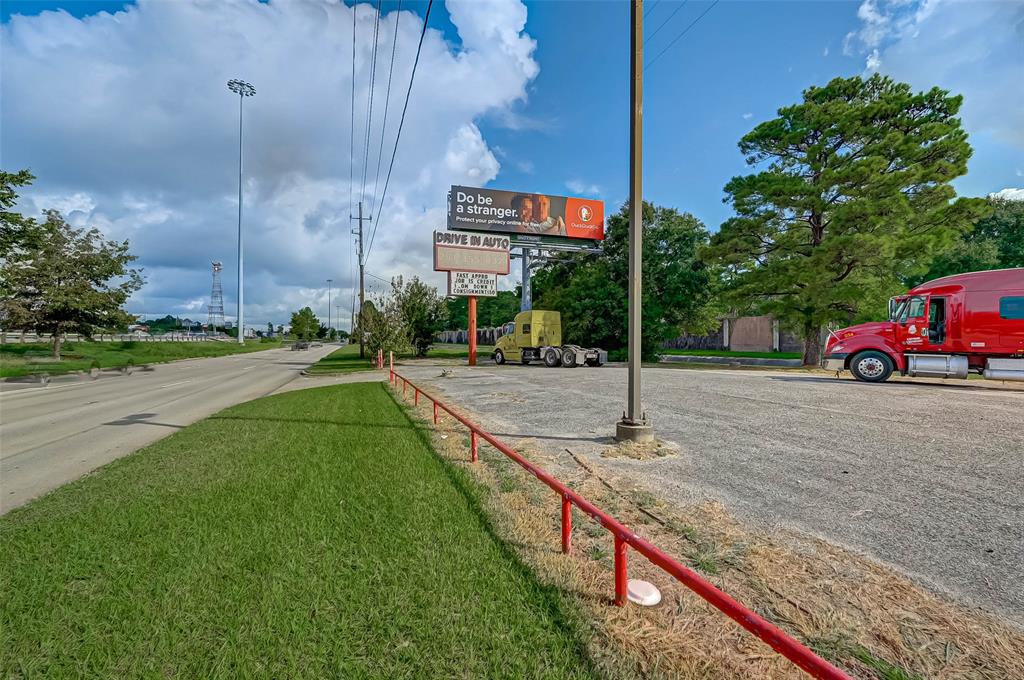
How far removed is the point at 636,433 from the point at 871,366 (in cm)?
1286

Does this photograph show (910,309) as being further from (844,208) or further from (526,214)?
(526,214)

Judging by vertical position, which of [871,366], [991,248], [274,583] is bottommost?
[274,583]

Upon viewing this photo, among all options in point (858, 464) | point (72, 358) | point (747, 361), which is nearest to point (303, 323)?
point (72, 358)

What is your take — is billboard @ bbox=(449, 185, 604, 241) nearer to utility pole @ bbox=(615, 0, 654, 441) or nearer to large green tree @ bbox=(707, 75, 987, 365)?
large green tree @ bbox=(707, 75, 987, 365)

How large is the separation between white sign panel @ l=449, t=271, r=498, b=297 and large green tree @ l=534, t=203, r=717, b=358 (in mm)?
6244

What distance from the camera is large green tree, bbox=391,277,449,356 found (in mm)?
30422

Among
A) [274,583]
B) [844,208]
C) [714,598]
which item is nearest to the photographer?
[714,598]

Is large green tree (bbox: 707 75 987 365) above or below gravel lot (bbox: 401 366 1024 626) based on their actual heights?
above

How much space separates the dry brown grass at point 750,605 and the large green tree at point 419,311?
26923 millimetres

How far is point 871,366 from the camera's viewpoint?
14.5 metres

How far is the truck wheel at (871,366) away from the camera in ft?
46.6

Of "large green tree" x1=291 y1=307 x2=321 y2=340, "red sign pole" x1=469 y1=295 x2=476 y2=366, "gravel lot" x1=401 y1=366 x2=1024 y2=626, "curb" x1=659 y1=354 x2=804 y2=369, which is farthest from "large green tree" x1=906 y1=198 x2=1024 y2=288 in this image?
"large green tree" x1=291 y1=307 x2=321 y2=340

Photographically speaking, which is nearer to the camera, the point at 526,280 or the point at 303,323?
the point at 526,280

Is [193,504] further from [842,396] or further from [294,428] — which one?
[842,396]
